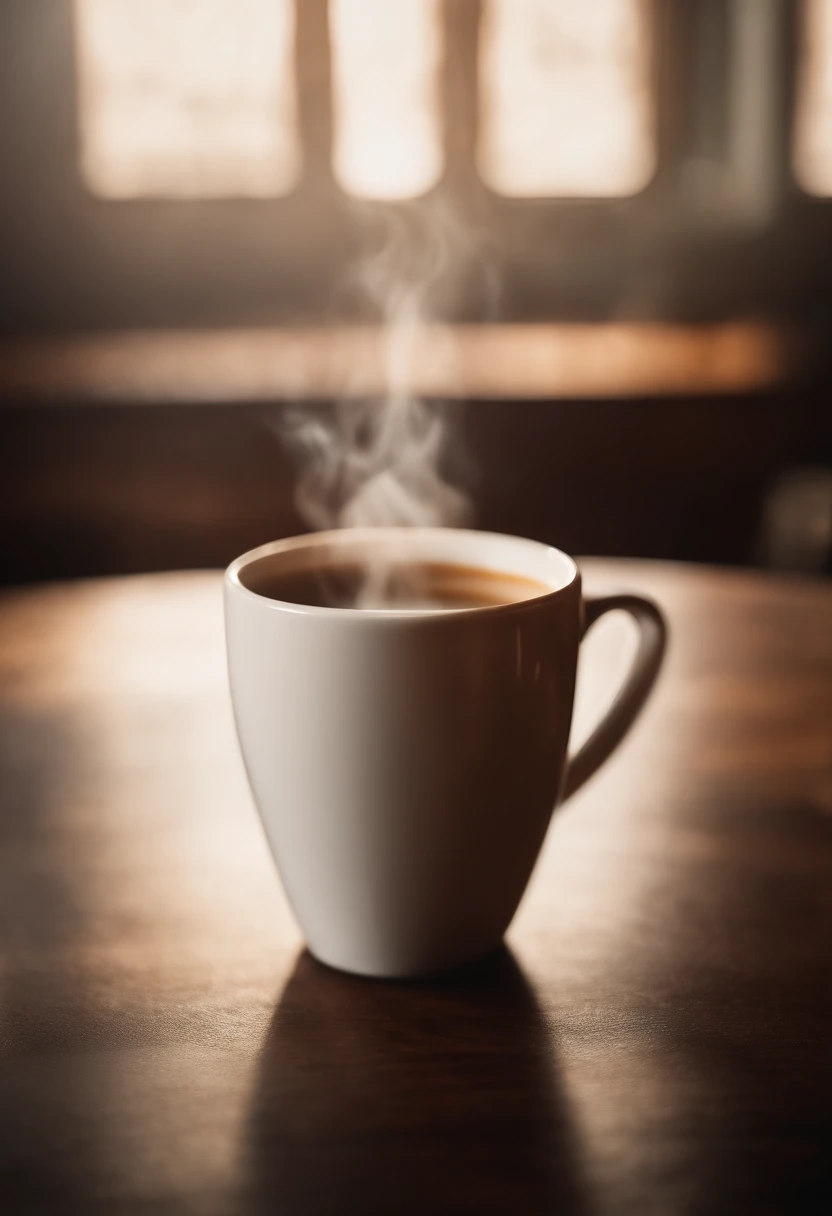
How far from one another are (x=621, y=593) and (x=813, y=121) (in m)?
2.96

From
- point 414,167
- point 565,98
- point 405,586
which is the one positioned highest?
point 565,98

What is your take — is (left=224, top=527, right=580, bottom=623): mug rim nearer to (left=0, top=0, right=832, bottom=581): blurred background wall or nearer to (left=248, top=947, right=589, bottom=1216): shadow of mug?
(left=248, top=947, right=589, bottom=1216): shadow of mug

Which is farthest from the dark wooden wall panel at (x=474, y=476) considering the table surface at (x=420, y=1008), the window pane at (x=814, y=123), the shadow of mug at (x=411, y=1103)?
the shadow of mug at (x=411, y=1103)

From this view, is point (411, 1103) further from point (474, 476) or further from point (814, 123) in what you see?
point (814, 123)

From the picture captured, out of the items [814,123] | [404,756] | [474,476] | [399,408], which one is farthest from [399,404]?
[404,756]

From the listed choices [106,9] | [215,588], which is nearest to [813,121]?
[106,9]

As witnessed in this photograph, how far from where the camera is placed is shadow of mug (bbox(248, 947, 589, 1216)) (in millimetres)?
307

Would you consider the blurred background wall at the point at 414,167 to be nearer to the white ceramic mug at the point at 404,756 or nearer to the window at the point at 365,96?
the window at the point at 365,96

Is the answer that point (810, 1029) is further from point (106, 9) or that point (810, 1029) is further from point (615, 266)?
point (106, 9)

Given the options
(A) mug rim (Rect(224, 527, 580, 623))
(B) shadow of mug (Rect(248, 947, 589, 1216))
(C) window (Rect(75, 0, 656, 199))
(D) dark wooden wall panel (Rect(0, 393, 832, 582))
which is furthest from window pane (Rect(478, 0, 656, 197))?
(B) shadow of mug (Rect(248, 947, 589, 1216))

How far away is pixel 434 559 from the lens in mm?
494

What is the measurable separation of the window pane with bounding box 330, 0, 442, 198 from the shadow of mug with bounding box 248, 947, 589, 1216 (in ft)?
9.33

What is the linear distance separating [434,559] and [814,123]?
2.94 metres

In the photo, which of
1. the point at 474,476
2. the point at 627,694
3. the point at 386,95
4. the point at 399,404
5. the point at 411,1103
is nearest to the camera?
the point at 411,1103
